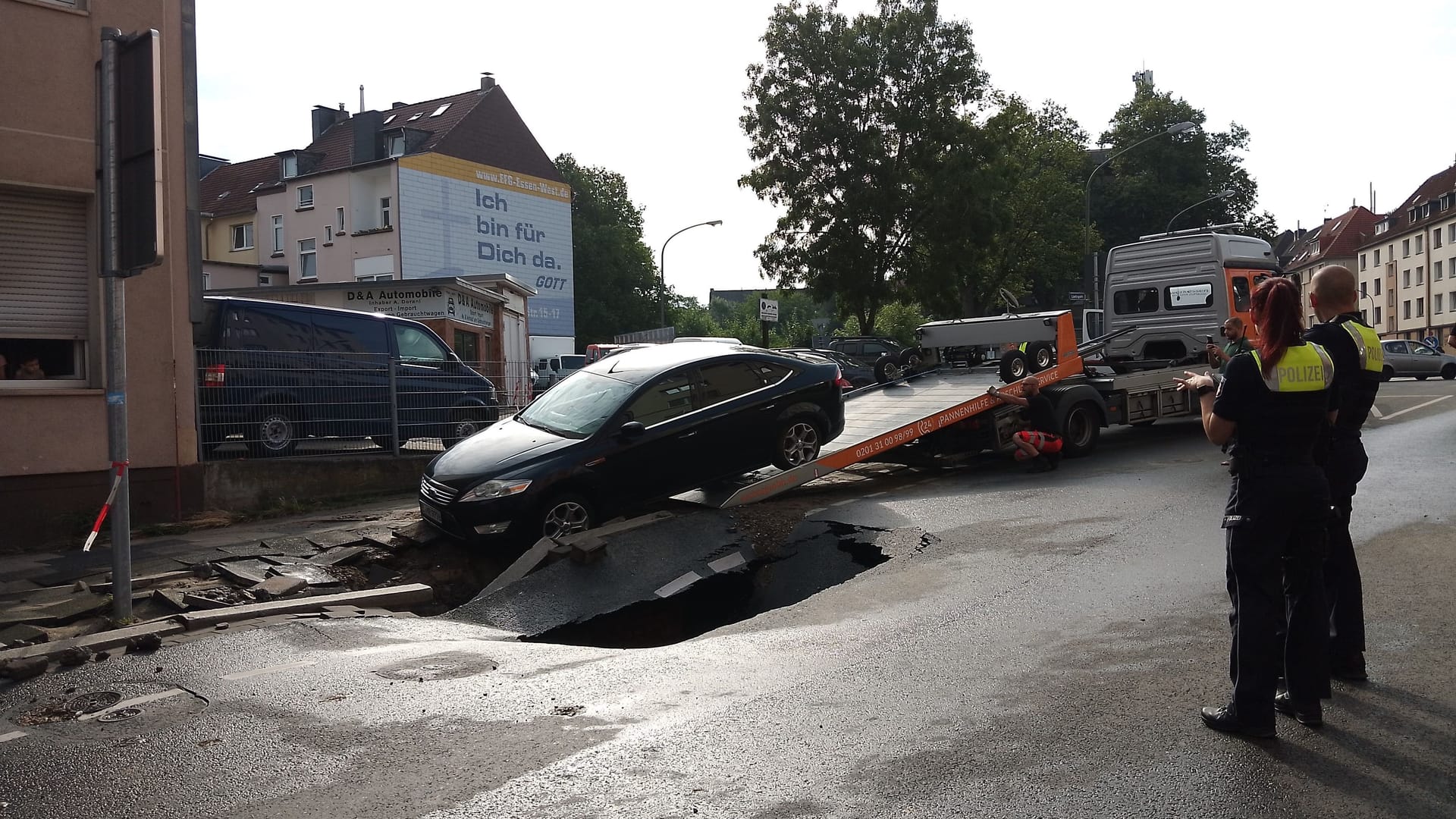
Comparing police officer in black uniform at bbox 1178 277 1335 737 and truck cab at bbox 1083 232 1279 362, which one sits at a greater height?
truck cab at bbox 1083 232 1279 362

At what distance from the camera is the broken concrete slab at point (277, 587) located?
294 inches

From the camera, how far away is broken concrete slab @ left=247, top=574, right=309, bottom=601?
746cm

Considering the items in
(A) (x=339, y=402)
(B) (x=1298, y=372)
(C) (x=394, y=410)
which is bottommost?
(C) (x=394, y=410)

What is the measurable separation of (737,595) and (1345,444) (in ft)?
15.3

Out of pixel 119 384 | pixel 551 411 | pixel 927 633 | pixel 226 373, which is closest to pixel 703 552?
pixel 551 411

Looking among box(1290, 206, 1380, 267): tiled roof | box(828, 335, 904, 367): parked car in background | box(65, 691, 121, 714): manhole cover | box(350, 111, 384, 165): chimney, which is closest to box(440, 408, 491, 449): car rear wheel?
box(65, 691, 121, 714): manhole cover

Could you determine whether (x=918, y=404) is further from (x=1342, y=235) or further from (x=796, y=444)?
(x=1342, y=235)

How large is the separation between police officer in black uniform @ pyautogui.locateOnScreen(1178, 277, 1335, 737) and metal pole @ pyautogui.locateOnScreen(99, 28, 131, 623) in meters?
6.25

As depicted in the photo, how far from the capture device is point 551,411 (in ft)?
33.3

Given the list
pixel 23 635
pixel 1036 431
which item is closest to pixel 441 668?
pixel 23 635

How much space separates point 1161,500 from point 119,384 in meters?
8.61

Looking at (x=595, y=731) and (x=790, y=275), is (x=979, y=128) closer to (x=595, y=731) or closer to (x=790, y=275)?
(x=790, y=275)

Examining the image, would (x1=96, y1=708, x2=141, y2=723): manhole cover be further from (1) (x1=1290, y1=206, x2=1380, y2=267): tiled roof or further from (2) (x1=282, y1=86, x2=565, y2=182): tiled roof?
(1) (x1=1290, y1=206, x2=1380, y2=267): tiled roof

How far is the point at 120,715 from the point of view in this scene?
5.02m
